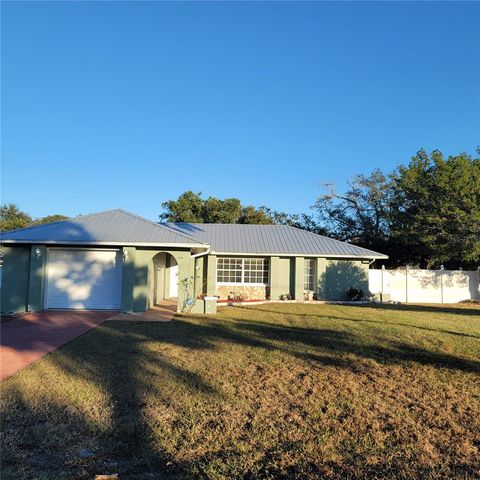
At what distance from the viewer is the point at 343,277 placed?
22328mm

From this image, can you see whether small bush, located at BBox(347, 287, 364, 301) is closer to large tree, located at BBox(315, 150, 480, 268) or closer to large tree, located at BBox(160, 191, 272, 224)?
large tree, located at BBox(315, 150, 480, 268)

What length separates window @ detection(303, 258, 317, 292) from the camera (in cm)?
2228

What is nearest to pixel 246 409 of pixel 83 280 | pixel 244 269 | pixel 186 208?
pixel 83 280

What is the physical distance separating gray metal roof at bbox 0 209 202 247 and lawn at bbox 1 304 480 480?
5.37 metres

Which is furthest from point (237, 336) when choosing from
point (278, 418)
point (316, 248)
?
point (316, 248)

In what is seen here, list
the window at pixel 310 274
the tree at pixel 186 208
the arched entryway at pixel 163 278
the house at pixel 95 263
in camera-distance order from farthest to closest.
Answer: the tree at pixel 186 208 < the window at pixel 310 274 < the arched entryway at pixel 163 278 < the house at pixel 95 263

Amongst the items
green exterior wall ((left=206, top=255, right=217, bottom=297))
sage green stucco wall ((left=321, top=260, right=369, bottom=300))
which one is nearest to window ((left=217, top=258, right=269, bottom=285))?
green exterior wall ((left=206, top=255, right=217, bottom=297))

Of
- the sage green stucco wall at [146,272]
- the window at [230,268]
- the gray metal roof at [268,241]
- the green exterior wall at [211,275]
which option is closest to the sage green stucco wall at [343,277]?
the gray metal roof at [268,241]

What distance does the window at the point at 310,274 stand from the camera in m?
22.3

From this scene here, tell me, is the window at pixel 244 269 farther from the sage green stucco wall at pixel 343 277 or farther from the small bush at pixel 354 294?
the small bush at pixel 354 294

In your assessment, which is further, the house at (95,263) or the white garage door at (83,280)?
the white garage door at (83,280)

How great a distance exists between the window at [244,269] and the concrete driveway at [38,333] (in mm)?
7987

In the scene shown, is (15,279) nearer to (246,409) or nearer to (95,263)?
(95,263)

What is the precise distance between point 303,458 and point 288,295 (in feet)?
58.2
